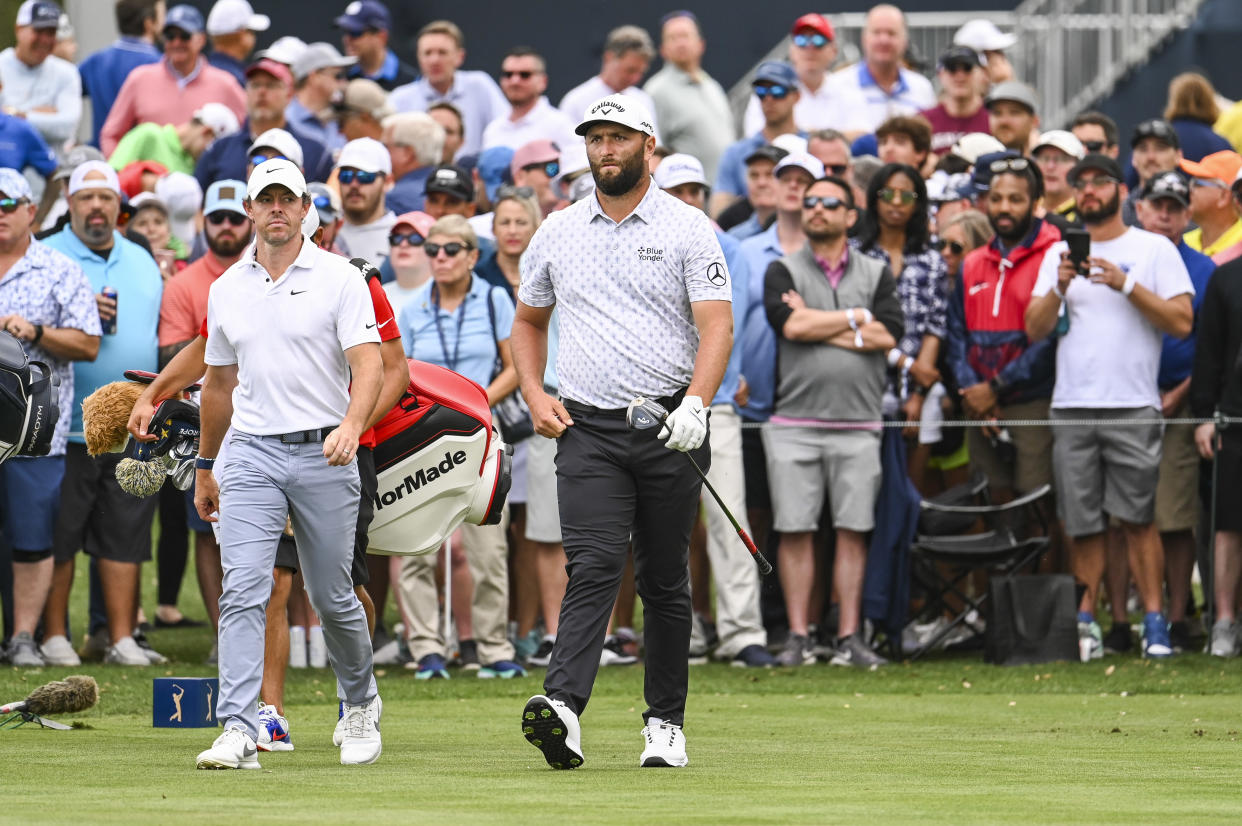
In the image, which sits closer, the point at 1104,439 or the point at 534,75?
the point at 1104,439

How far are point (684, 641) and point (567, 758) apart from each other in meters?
0.73

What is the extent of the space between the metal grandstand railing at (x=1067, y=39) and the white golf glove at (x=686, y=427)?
15.0 m

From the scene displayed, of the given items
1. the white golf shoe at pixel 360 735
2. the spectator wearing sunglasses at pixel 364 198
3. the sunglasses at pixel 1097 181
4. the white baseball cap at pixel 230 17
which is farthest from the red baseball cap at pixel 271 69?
the white golf shoe at pixel 360 735

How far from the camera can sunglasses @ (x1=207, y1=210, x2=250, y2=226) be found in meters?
11.6

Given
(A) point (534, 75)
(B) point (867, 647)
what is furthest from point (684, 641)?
(A) point (534, 75)

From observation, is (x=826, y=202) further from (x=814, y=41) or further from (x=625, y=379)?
(x=814, y=41)

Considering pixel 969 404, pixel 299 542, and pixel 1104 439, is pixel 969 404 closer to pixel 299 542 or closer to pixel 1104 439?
pixel 1104 439

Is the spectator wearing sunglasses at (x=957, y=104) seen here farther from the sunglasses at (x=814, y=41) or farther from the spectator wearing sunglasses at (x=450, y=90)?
the spectator wearing sunglasses at (x=450, y=90)

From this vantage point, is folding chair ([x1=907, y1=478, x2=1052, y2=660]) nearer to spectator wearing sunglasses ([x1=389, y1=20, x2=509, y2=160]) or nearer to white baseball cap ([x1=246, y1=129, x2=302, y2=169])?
white baseball cap ([x1=246, y1=129, x2=302, y2=169])

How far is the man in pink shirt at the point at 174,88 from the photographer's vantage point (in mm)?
15656

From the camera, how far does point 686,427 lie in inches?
287

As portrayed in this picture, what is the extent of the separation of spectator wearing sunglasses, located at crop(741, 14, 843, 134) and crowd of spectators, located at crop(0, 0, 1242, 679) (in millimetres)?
2394

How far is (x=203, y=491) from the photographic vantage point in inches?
312

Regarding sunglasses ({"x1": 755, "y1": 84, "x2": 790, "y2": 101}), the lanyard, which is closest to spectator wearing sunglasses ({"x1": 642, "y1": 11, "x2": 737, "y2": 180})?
sunglasses ({"x1": 755, "y1": 84, "x2": 790, "y2": 101})
